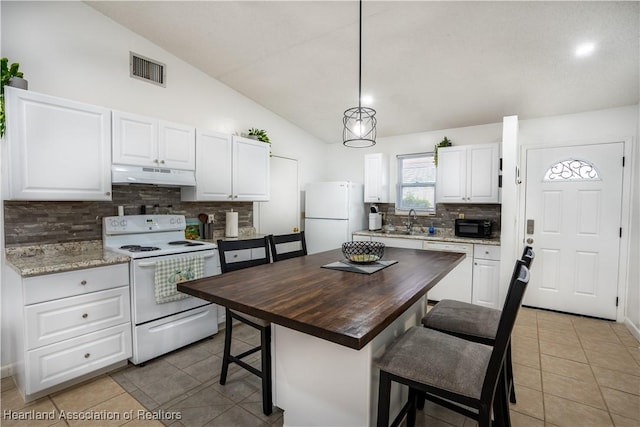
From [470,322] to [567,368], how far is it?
4.48ft

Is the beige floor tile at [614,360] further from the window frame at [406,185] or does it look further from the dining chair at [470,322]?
the window frame at [406,185]

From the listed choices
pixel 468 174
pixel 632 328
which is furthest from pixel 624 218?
pixel 468 174

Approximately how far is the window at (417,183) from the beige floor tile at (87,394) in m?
3.99

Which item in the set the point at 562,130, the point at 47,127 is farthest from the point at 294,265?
the point at 562,130

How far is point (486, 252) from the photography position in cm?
360

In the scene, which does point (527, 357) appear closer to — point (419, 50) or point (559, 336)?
point (559, 336)

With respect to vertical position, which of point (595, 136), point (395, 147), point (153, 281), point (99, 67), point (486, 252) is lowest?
point (153, 281)

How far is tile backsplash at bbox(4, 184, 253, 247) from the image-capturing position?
2.34m

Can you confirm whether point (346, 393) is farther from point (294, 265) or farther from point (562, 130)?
point (562, 130)

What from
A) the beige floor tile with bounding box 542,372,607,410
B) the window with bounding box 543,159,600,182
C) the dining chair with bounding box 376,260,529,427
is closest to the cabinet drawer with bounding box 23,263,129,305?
the dining chair with bounding box 376,260,529,427

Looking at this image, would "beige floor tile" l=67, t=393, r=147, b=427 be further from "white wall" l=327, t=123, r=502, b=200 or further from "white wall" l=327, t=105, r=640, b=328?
"white wall" l=327, t=123, r=502, b=200

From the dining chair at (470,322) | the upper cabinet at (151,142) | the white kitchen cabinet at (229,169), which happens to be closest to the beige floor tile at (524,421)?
the dining chair at (470,322)

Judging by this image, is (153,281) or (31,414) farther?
(153,281)

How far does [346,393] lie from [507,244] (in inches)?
110
